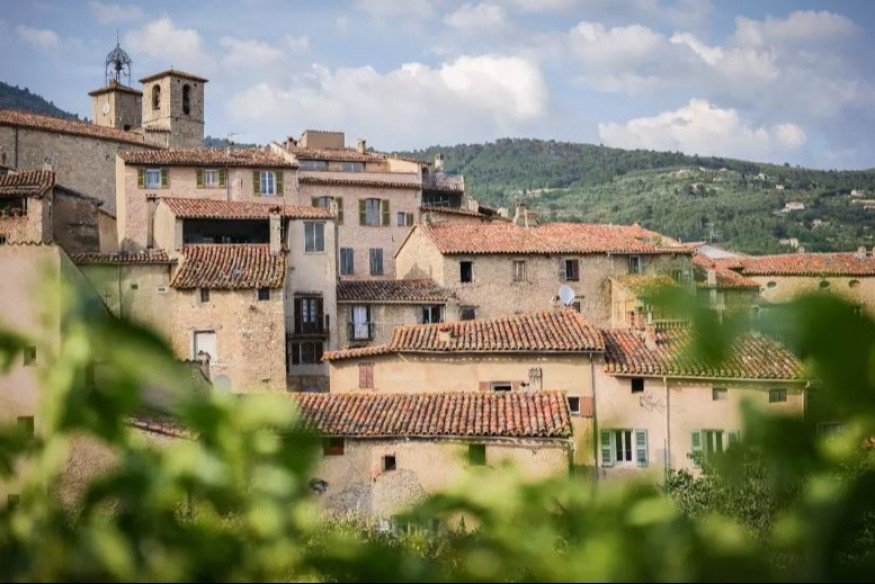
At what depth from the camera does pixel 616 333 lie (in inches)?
1159

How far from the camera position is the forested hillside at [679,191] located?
105 metres

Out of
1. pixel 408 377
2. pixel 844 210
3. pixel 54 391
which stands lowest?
pixel 408 377

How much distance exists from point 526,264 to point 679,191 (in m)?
95.9

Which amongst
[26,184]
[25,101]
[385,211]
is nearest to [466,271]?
[385,211]

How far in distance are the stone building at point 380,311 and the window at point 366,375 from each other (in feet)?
23.6

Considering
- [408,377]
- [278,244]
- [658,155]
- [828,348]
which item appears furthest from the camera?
[658,155]

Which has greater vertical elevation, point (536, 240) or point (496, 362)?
point (536, 240)

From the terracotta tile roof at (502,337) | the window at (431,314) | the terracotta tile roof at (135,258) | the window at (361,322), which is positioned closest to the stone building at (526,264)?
the window at (431,314)

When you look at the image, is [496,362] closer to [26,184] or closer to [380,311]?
[380,311]

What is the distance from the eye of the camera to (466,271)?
127ft

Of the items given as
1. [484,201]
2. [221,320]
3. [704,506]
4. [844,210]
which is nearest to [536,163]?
[484,201]

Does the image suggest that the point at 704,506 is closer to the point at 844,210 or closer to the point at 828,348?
the point at 828,348

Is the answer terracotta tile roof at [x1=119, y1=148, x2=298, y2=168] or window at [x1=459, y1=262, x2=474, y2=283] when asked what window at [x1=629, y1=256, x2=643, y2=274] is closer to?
window at [x1=459, y1=262, x2=474, y2=283]

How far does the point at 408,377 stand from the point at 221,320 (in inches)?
303
